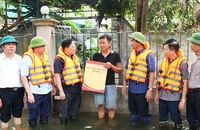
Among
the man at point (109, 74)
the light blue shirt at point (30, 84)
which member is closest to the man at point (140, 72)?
the man at point (109, 74)

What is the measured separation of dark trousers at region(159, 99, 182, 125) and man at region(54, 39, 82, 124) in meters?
1.58

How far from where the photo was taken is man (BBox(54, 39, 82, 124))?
4.58 meters

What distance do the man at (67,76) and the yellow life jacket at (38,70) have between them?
0.57 ft

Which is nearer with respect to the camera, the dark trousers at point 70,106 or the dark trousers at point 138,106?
the dark trousers at point 138,106

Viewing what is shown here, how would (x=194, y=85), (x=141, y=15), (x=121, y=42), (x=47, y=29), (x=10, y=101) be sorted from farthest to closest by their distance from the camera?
1. (x=141, y=15)
2. (x=121, y=42)
3. (x=47, y=29)
4. (x=10, y=101)
5. (x=194, y=85)

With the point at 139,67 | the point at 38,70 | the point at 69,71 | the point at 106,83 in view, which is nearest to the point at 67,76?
the point at 69,71

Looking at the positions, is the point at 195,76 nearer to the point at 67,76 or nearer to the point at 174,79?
the point at 174,79

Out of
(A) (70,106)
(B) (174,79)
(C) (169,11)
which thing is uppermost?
(C) (169,11)

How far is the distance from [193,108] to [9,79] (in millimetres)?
3052

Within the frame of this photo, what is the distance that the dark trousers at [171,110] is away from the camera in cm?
420

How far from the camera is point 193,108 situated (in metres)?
4.13

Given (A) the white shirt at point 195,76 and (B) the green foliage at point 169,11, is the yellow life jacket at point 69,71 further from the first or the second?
(B) the green foliage at point 169,11

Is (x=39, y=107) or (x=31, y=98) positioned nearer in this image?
(x=31, y=98)

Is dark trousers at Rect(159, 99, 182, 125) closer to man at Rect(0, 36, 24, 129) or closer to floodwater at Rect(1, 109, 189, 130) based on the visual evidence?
floodwater at Rect(1, 109, 189, 130)
